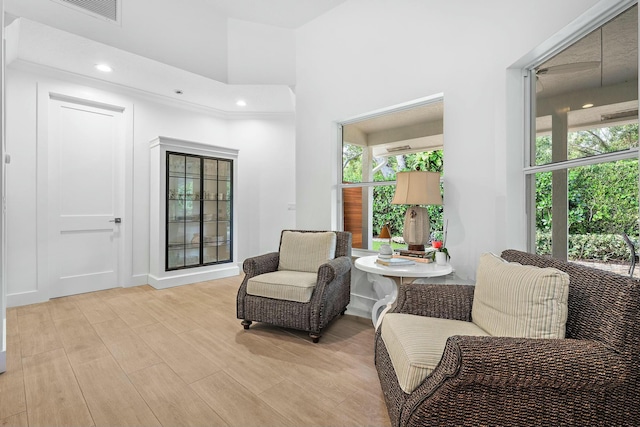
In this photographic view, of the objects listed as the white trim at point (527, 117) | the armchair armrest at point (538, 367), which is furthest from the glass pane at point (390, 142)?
the armchair armrest at point (538, 367)

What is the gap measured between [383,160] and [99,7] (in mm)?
2934

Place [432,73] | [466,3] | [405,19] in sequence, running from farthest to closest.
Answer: [405,19] → [432,73] → [466,3]

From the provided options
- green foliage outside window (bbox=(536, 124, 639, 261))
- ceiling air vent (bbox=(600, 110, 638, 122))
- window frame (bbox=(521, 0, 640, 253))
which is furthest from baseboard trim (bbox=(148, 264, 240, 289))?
ceiling air vent (bbox=(600, 110, 638, 122))

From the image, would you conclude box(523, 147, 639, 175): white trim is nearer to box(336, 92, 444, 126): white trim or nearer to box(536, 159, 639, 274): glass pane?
box(536, 159, 639, 274): glass pane

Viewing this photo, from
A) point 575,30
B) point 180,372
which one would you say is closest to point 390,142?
point 575,30

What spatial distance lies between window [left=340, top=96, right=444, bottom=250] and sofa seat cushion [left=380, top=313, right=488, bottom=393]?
130cm

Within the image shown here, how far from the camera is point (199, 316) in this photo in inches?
118

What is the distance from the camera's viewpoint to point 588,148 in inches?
66.1

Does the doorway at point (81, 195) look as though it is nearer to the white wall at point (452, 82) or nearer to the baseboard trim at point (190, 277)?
the baseboard trim at point (190, 277)

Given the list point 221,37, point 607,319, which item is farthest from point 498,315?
point 221,37

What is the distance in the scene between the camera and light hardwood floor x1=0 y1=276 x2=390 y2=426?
1.58 meters

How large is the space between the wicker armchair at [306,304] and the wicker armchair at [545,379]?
1.30m

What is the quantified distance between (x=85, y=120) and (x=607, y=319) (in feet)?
15.6

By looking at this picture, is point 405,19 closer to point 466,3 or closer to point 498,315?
point 466,3
